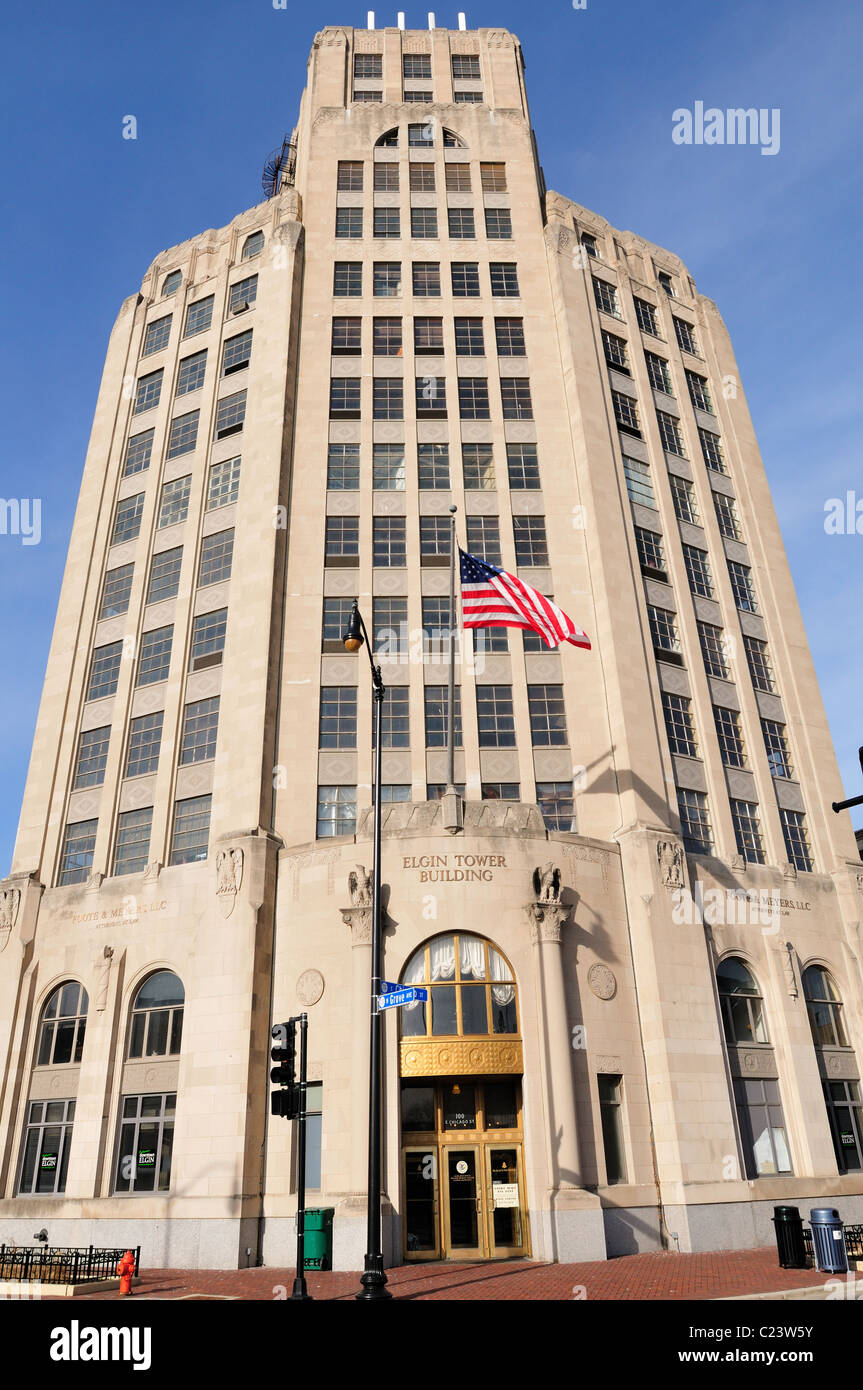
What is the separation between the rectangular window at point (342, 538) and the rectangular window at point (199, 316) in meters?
14.4

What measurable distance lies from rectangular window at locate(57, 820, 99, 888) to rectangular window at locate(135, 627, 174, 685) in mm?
5819

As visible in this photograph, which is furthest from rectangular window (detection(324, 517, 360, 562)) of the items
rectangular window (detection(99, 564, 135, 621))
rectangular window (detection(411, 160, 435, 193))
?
rectangular window (detection(411, 160, 435, 193))

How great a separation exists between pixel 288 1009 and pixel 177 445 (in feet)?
84.6

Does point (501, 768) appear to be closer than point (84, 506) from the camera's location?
Yes

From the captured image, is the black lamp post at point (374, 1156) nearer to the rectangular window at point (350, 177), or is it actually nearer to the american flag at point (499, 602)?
the american flag at point (499, 602)

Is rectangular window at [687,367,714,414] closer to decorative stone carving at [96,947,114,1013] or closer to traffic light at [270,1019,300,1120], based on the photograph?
decorative stone carving at [96,947,114,1013]

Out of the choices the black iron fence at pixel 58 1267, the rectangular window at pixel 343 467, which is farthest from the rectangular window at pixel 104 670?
the black iron fence at pixel 58 1267

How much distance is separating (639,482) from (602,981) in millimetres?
21637

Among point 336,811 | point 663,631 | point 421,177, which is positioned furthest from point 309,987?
point 421,177

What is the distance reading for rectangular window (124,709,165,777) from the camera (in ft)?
111

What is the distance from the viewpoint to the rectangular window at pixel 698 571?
38156 millimetres

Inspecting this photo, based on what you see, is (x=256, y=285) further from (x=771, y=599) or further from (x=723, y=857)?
(x=723, y=857)

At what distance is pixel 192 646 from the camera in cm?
3503
